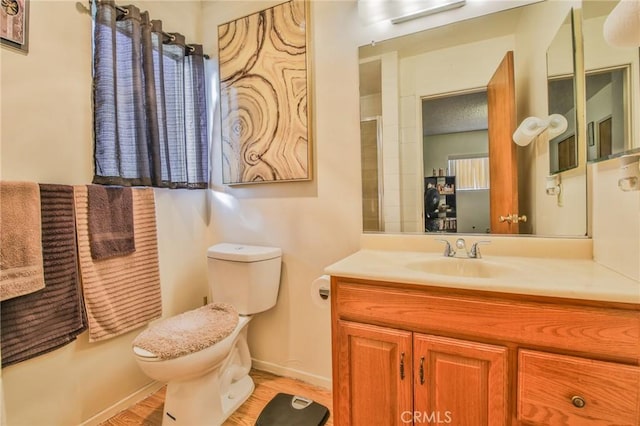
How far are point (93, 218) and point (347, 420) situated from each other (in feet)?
4.65

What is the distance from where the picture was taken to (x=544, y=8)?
Result: 1232 millimetres

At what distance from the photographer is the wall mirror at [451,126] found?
1.26 m

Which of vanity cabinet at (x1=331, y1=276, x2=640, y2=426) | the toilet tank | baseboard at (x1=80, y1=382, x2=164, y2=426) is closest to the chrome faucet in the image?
vanity cabinet at (x1=331, y1=276, x2=640, y2=426)

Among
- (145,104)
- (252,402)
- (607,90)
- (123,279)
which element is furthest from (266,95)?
(252,402)

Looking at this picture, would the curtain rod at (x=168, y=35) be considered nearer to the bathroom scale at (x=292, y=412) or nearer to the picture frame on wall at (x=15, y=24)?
the picture frame on wall at (x=15, y=24)

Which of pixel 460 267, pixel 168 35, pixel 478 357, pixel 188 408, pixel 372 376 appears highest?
pixel 168 35

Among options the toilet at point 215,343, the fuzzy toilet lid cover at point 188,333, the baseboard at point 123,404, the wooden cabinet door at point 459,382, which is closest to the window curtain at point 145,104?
the toilet at point 215,343

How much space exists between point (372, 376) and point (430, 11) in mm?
1646

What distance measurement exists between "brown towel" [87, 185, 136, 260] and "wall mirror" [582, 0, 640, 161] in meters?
2.03

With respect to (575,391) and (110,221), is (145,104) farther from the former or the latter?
(575,391)

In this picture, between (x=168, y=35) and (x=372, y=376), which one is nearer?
(x=372, y=376)

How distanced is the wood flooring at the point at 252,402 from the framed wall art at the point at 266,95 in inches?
48.0

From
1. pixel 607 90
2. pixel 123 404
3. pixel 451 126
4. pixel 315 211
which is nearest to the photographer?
pixel 607 90

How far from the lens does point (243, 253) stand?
5.21 feet
